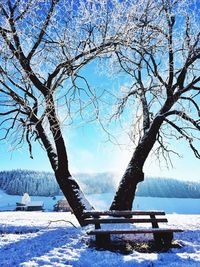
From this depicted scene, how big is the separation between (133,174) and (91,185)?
10803 cm

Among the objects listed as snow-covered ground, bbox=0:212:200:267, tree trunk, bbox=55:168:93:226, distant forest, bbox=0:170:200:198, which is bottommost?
snow-covered ground, bbox=0:212:200:267

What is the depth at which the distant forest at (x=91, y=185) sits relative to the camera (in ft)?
365

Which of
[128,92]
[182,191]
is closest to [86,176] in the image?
[182,191]

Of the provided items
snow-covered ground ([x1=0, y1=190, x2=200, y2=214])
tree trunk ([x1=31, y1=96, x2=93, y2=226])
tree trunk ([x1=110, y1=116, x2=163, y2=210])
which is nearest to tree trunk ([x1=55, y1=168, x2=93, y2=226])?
→ tree trunk ([x1=31, y1=96, x2=93, y2=226])

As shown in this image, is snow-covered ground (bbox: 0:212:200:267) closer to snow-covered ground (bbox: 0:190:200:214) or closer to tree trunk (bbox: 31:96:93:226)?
tree trunk (bbox: 31:96:93:226)

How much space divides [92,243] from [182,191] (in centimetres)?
12158

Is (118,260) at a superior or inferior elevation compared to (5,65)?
inferior

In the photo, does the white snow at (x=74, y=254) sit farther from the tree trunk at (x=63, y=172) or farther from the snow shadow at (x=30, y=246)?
the tree trunk at (x=63, y=172)

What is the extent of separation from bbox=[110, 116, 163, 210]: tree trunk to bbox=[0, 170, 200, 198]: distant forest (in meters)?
98.6

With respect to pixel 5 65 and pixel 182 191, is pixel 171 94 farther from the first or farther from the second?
pixel 182 191

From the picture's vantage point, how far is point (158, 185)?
121 meters

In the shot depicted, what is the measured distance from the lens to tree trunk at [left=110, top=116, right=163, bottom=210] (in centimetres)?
916

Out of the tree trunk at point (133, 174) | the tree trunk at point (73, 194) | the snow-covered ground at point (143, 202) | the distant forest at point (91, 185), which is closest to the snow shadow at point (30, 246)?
the tree trunk at point (73, 194)

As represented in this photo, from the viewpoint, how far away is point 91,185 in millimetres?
115688
